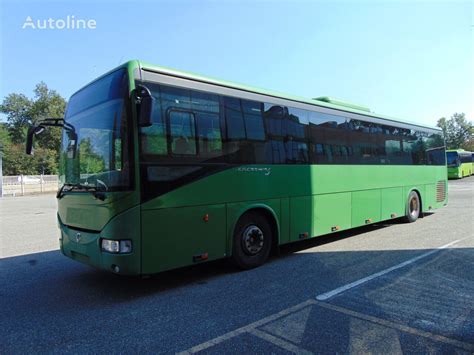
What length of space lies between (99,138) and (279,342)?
3.58 meters

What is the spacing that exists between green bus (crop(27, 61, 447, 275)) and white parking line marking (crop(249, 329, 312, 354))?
1798mm

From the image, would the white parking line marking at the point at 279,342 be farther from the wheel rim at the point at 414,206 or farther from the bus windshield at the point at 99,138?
the wheel rim at the point at 414,206

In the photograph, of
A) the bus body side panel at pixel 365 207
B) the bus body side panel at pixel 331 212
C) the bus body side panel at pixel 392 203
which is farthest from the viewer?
the bus body side panel at pixel 392 203

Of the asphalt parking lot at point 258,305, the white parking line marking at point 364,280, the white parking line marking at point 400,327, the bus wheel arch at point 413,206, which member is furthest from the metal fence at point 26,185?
the white parking line marking at point 400,327

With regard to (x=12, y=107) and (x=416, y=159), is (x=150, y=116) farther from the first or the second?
(x=12, y=107)

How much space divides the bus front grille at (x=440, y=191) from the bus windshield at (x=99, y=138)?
11.9 metres

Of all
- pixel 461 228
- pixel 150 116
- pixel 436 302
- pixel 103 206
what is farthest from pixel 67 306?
pixel 461 228

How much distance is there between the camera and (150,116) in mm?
4484

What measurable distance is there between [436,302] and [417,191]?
7.74 metres

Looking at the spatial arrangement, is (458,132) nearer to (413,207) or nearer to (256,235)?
(413,207)

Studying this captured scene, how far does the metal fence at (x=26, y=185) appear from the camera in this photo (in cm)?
2952

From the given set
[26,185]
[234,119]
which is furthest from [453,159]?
[26,185]

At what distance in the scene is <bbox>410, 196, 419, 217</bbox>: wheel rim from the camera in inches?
442

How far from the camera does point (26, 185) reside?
30844 millimetres
